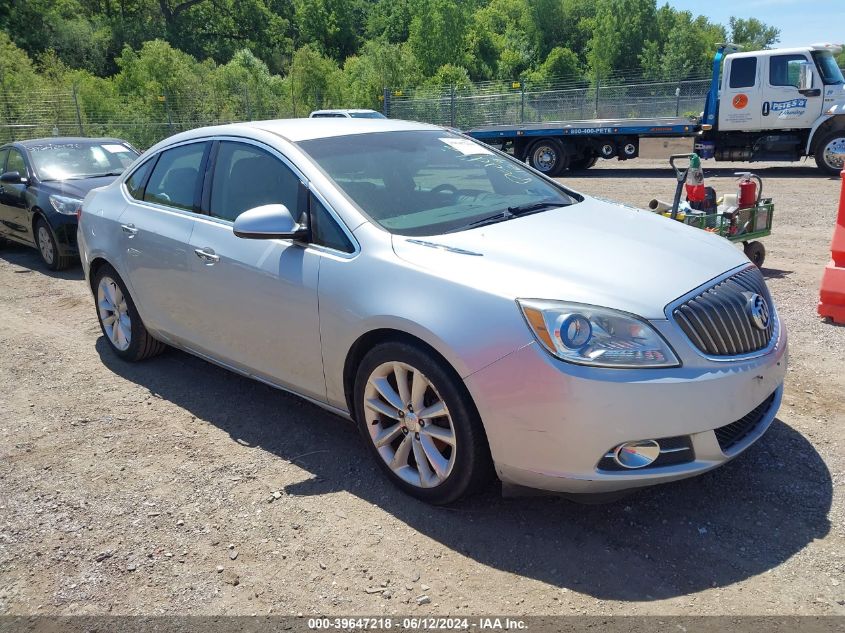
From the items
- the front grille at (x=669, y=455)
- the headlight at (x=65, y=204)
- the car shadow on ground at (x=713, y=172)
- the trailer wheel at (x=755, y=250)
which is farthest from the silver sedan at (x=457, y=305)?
the car shadow on ground at (x=713, y=172)

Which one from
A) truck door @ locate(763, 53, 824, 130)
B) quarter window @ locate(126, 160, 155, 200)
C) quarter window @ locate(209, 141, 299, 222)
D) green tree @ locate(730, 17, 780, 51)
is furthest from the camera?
green tree @ locate(730, 17, 780, 51)

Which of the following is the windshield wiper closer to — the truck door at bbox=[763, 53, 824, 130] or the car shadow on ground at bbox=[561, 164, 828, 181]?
the car shadow on ground at bbox=[561, 164, 828, 181]

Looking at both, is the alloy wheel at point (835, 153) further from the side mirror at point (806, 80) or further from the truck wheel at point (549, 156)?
the truck wheel at point (549, 156)

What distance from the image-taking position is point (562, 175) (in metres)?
19.8

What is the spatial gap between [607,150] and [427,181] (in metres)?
16.5

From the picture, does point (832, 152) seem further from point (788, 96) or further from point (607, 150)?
Result: point (607, 150)

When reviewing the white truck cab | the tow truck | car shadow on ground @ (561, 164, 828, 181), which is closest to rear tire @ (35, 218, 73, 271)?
car shadow on ground @ (561, 164, 828, 181)

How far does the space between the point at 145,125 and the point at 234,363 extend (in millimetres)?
24053

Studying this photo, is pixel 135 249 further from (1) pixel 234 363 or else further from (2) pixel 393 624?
(2) pixel 393 624

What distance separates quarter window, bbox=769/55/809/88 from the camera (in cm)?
1566

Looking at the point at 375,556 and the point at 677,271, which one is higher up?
the point at 677,271

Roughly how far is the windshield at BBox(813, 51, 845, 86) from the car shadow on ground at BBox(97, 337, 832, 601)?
1473 cm

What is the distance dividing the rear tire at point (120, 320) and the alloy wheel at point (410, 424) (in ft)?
8.02

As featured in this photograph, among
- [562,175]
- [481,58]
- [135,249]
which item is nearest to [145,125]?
[562,175]
